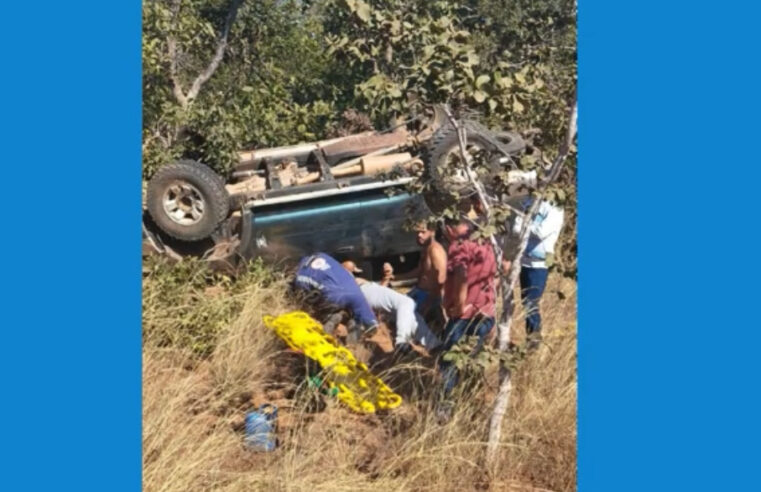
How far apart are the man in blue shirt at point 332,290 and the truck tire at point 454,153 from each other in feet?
2.47

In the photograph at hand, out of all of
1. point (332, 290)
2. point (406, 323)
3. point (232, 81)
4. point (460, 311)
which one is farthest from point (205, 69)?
point (460, 311)

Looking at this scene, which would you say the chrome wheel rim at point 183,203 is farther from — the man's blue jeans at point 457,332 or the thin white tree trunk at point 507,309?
the thin white tree trunk at point 507,309

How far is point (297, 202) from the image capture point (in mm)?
5094

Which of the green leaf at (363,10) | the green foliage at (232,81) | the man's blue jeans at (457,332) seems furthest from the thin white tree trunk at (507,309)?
the green foliage at (232,81)

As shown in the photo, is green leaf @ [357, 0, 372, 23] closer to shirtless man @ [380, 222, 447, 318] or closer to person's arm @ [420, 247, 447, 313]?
shirtless man @ [380, 222, 447, 318]

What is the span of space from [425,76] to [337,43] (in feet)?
1.71

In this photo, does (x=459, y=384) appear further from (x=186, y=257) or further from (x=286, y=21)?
(x=286, y=21)

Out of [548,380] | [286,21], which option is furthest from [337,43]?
[548,380]

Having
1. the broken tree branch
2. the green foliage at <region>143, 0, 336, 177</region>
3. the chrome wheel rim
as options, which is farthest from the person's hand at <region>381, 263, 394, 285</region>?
the broken tree branch

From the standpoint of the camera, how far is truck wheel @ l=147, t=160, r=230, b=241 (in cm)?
479

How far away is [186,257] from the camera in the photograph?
192 inches

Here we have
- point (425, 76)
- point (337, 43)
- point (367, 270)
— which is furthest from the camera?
point (367, 270)

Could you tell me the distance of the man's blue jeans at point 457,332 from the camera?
4699 mm

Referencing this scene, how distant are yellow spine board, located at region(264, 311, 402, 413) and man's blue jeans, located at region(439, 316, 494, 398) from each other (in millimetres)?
261
